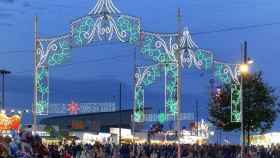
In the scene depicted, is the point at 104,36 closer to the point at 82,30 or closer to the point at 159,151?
the point at 82,30

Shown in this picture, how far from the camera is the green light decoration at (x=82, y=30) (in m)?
39.1

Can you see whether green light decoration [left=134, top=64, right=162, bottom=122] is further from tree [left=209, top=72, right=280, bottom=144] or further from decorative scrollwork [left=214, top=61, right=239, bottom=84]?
tree [left=209, top=72, right=280, bottom=144]

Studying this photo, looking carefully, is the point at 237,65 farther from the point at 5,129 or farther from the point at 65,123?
the point at 65,123

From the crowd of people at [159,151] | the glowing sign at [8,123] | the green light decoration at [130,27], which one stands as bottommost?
the crowd of people at [159,151]

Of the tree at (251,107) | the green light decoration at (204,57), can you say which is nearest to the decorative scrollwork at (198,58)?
the green light decoration at (204,57)

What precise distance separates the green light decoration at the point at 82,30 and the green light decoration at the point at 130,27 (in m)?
1.51

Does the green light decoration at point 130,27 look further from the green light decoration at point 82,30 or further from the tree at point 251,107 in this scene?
the tree at point 251,107

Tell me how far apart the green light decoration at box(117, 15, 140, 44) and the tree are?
19.9 meters

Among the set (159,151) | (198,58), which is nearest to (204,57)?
(198,58)

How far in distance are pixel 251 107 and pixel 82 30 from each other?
22107 mm

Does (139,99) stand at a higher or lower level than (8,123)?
higher

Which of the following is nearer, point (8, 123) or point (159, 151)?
point (159, 151)

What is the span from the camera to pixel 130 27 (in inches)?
1534

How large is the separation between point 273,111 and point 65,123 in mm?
71413
